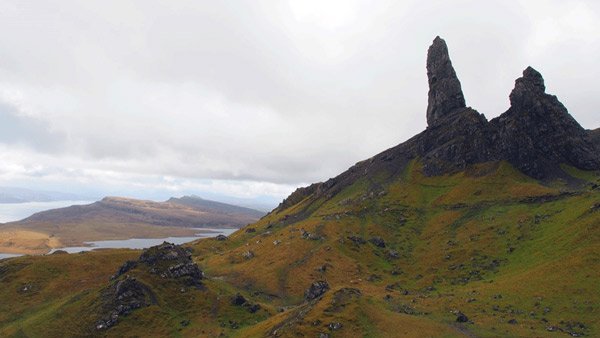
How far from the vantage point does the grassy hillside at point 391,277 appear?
3391 inches

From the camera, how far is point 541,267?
109 metres

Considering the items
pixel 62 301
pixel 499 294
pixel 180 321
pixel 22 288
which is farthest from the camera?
pixel 22 288

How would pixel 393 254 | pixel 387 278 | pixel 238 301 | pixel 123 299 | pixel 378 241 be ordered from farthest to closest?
pixel 378 241, pixel 393 254, pixel 387 278, pixel 238 301, pixel 123 299

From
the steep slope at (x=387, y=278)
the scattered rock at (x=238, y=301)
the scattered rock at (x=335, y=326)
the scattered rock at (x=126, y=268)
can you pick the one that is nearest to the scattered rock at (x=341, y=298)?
the steep slope at (x=387, y=278)

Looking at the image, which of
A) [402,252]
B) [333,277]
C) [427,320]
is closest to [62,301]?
[333,277]

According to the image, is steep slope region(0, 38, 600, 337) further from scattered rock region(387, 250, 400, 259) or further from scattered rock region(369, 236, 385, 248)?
scattered rock region(369, 236, 385, 248)

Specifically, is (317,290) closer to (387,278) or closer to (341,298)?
(341,298)

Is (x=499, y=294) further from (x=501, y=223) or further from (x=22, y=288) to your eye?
(x=22, y=288)

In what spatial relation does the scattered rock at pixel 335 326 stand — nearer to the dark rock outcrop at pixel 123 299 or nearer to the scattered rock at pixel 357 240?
the dark rock outcrop at pixel 123 299

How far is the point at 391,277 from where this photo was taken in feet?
471

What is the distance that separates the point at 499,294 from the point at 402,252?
2503 inches

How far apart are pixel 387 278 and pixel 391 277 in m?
1.69

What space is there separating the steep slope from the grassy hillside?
17.5 inches

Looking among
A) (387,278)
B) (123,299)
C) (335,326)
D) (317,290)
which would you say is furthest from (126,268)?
(387,278)
